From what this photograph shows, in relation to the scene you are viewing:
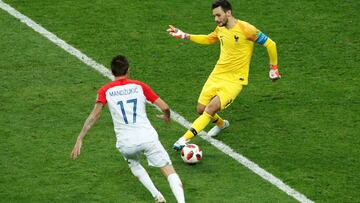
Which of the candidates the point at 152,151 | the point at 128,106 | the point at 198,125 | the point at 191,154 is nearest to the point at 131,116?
the point at 128,106

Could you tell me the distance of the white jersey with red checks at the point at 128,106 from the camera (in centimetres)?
1138

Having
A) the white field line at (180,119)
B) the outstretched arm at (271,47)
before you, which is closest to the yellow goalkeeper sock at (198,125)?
the white field line at (180,119)

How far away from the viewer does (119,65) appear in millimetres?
11312

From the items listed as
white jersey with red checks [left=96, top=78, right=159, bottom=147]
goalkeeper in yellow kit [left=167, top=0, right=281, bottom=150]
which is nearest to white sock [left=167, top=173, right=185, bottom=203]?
white jersey with red checks [left=96, top=78, right=159, bottom=147]

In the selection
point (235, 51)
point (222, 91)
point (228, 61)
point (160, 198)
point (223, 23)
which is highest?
point (223, 23)

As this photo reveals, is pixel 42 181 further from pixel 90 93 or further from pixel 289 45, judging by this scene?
pixel 289 45

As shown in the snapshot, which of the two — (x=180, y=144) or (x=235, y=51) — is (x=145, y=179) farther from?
(x=235, y=51)

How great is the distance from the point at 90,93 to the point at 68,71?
0.96 metres

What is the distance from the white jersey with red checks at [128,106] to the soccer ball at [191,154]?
1.67 metres

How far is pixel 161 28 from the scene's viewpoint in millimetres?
17719

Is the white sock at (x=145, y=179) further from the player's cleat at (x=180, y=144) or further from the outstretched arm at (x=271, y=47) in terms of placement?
the outstretched arm at (x=271, y=47)

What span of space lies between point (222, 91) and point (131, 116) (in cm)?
250

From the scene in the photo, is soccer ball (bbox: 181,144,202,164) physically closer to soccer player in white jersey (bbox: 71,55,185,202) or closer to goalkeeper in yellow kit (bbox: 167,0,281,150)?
goalkeeper in yellow kit (bbox: 167,0,281,150)

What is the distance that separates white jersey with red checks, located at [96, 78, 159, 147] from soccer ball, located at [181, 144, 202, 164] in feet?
5.47
